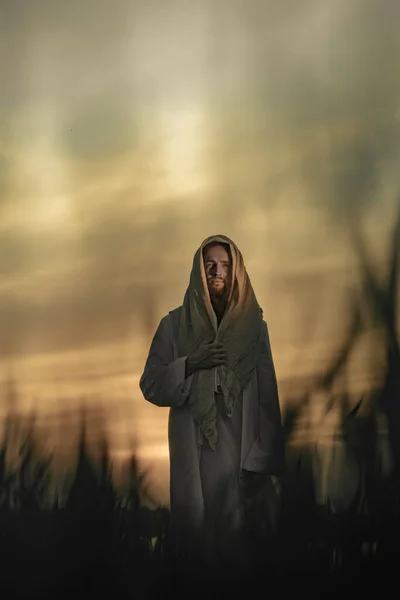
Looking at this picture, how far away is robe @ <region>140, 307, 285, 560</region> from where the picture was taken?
5898 mm

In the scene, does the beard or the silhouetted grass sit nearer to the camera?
the silhouetted grass

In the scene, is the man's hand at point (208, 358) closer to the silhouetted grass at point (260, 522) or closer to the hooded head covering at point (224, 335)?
the hooded head covering at point (224, 335)

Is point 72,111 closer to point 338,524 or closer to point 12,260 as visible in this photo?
point 12,260

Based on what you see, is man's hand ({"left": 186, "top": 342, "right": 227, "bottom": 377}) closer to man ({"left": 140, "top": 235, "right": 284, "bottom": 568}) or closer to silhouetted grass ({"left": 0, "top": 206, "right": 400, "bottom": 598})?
man ({"left": 140, "top": 235, "right": 284, "bottom": 568})

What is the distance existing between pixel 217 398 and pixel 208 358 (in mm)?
188

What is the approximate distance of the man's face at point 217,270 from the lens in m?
6.02

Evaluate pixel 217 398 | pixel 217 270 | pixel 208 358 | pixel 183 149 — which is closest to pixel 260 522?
pixel 217 398

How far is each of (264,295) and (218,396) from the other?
0.60 meters

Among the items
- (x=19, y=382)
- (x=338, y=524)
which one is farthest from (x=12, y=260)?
(x=338, y=524)


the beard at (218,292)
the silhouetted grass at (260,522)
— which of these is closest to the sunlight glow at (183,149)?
the beard at (218,292)

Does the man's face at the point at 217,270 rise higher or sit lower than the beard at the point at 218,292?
higher

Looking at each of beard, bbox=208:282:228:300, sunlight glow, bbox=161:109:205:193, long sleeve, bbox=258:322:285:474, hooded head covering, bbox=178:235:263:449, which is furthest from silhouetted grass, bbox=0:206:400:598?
sunlight glow, bbox=161:109:205:193

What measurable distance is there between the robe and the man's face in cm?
34

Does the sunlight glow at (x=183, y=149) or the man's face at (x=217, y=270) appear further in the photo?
the sunlight glow at (x=183, y=149)
